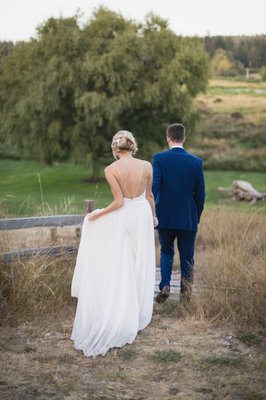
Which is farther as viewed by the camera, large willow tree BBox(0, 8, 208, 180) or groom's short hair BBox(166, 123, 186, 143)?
large willow tree BBox(0, 8, 208, 180)

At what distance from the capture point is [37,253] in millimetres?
6590

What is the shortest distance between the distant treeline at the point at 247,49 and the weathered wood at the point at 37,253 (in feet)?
70.1

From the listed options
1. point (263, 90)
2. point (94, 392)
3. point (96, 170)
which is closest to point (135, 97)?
point (96, 170)

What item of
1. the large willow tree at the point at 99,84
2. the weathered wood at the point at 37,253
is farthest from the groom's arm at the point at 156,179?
the large willow tree at the point at 99,84

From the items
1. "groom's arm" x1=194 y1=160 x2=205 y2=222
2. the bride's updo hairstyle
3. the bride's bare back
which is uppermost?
the bride's updo hairstyle

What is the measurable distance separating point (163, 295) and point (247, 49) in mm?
24461

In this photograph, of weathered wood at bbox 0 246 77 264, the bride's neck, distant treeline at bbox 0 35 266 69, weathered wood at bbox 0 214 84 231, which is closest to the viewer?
the bride's neck

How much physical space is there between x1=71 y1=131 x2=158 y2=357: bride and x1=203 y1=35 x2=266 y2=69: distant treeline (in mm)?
22316

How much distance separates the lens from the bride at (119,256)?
5492mm

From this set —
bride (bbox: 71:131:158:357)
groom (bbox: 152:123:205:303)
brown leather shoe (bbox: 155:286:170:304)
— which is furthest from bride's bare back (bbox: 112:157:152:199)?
brown leather shoe (bbox: 155:286:170:304)

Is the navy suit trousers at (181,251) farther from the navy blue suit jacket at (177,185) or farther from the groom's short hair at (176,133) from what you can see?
the groom's short hair at (176,133)

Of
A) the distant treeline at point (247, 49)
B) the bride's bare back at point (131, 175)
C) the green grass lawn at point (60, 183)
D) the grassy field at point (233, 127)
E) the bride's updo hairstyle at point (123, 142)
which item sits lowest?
the green grass lawn at point (60, 183)

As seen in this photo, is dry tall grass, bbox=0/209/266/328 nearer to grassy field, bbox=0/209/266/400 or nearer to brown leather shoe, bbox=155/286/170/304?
grassy field, bbox=0/209/266/400

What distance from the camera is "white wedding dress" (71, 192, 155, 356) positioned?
550 centimetres
